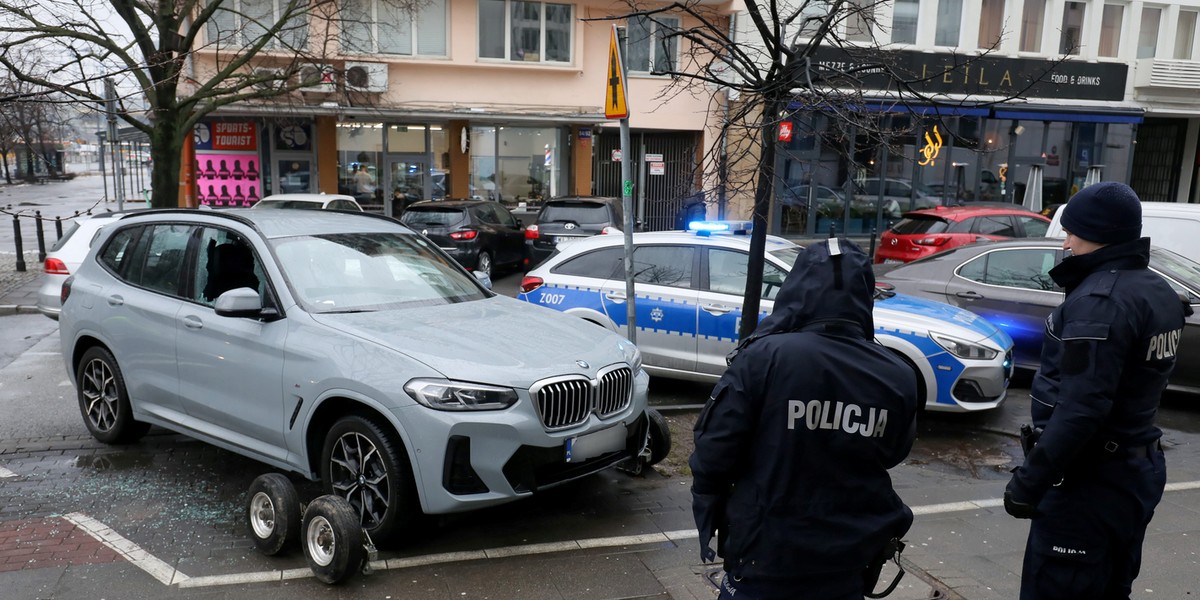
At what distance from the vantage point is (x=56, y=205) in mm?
38156

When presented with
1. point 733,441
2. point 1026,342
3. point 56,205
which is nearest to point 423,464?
point 733,441

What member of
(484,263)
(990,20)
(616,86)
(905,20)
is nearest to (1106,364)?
(616,86)

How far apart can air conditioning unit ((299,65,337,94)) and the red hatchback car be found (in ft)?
38.1

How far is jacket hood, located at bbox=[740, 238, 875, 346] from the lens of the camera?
2.46 meters

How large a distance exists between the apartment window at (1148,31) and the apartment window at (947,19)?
6494 millimetres

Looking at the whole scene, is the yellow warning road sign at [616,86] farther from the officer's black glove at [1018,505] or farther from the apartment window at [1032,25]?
the apartment window at [1032,25]

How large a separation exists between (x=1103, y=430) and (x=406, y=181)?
21.8 metres

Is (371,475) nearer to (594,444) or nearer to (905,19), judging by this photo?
(594,444)

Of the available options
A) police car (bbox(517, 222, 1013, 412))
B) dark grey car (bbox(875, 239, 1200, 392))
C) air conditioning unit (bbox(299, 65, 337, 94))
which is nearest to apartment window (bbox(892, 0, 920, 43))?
air conditioning unit (bbox(299, 65, 337, 94))

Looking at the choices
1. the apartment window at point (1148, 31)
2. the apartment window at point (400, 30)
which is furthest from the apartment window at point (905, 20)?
the apartment window at point (400, 30)

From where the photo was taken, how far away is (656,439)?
5.75m

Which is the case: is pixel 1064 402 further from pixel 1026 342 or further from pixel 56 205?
pixel 56 205

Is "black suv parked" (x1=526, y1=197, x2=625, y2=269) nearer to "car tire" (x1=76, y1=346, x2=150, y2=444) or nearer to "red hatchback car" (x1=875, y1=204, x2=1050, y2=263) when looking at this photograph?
"red hatchback car" (x1=875, y1=204, x2=1050, y2=263)

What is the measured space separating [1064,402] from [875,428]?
911mm
